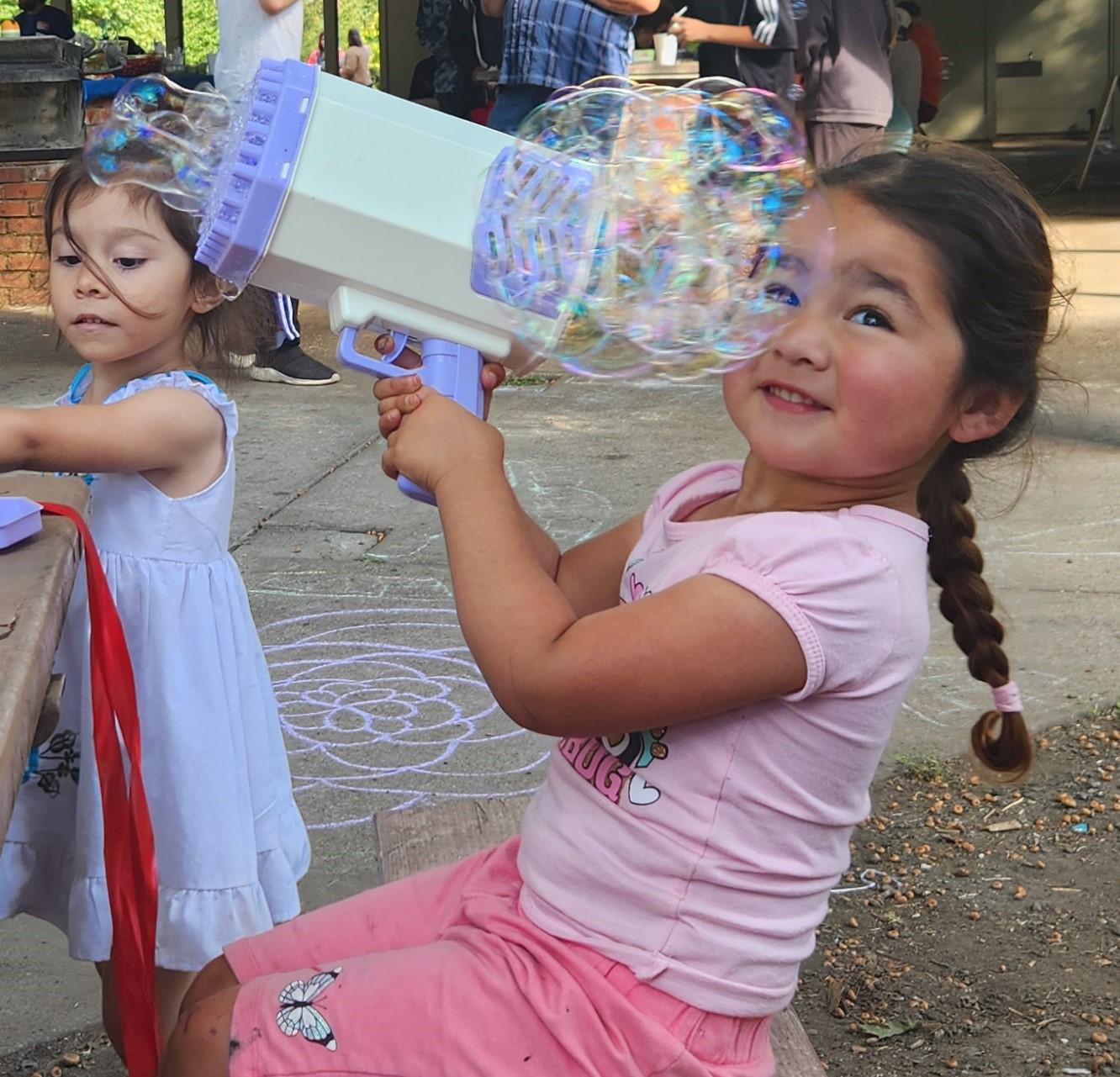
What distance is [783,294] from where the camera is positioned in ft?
5.19

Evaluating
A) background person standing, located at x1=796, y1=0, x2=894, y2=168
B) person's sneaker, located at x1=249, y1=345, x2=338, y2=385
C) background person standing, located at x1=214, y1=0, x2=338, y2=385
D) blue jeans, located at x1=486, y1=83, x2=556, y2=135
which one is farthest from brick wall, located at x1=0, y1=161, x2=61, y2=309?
background person standing, located at x1=796, y1=0, x2=894, y2=168

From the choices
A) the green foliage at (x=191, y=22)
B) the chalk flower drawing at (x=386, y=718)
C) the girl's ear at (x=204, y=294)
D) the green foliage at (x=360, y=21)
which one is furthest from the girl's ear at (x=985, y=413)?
the green foliage at (x=360, y=21)

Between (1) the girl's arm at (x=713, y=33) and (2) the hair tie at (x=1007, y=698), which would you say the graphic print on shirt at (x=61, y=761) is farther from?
(1) the girl's arm at (x=713, y=33)

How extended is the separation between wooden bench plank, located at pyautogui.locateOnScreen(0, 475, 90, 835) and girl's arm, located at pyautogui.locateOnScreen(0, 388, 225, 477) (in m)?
0.08

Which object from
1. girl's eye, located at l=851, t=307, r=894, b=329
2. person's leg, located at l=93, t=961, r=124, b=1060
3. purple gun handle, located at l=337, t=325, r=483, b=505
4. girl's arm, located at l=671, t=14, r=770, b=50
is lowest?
person's leg, located at l=93, t=961, r=124, b=1060

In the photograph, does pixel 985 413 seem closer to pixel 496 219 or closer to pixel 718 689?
pixel 718 689

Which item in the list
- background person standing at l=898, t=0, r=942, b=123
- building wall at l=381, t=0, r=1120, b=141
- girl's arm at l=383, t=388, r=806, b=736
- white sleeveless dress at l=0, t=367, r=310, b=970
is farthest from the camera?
building wall at l=381, t=0, r=1120, b=141

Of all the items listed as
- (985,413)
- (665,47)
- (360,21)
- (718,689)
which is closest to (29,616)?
(718,689)

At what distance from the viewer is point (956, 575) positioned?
5.80 feet

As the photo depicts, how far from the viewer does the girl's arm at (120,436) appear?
6.59ft

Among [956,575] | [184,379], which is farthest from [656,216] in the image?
[184,379]

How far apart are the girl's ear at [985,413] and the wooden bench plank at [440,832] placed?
905mm

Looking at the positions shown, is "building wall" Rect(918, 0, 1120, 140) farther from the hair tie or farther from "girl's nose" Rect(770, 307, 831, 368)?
"girl's nose" Rect(770, 307, 831, 368)

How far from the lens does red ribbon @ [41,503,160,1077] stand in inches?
72.2
